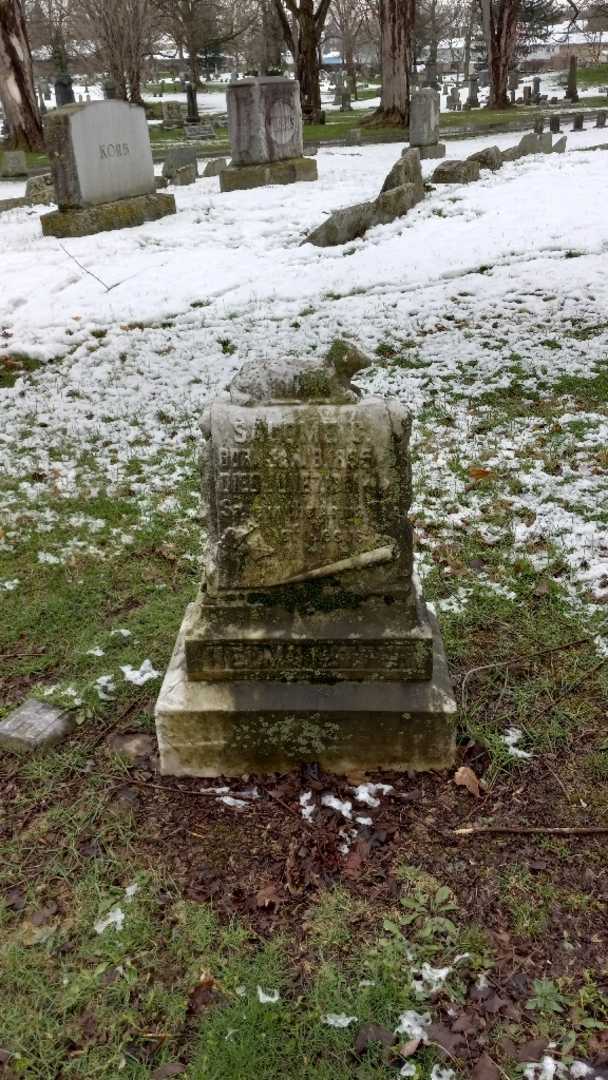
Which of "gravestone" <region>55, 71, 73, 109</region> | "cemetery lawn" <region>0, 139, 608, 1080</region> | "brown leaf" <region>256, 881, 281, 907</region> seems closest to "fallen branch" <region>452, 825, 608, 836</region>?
"cemetery lawn" <region>0, 139, 608, 1080</region>

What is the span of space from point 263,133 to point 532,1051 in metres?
15.7

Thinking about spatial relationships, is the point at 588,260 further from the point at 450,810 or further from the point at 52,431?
the point at 450,810

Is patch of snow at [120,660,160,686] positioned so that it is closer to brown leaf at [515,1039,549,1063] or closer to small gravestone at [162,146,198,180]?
brown leaf at [515,1039,549,1063]

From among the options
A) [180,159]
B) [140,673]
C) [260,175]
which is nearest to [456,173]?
[260,175]

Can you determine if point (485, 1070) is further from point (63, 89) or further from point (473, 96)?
point (473, 96)

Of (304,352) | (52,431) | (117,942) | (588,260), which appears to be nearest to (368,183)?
(588,260)

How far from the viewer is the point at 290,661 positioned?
10.9ft

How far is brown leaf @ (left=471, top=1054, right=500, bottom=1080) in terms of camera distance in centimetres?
234

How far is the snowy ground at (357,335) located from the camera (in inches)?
222

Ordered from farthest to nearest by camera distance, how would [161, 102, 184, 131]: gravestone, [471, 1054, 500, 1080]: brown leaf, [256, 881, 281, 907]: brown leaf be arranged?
1. [161, 102, 184, 131]: gravestone
2. [256, 881, 281, 907]: brown leaf
3. [471, 1054, 500, 1080]: brown leaf

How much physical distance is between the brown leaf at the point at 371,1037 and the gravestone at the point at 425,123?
18.1 meters

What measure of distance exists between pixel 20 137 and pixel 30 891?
26.7 metres

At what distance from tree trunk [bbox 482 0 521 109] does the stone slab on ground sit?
2056 centimetres

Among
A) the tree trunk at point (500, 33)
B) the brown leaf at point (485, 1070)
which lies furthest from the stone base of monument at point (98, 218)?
the tree trunk at point (500, 33)
